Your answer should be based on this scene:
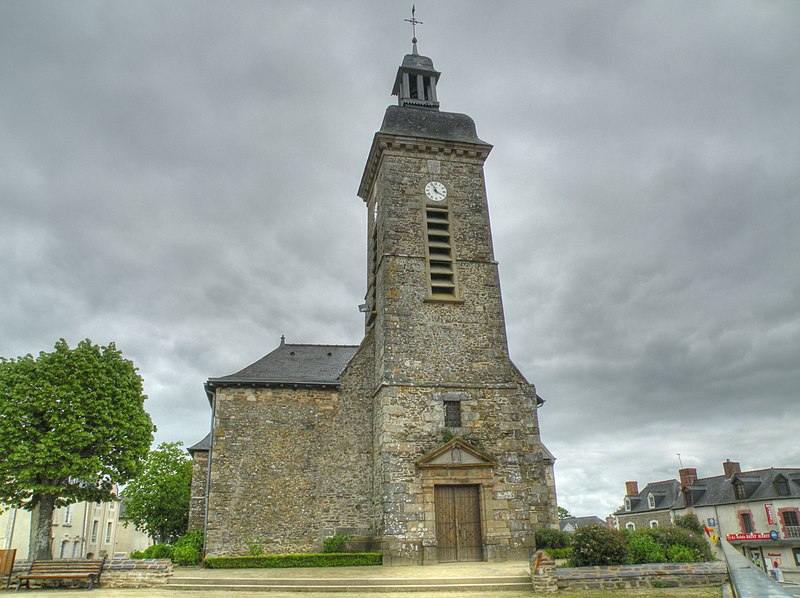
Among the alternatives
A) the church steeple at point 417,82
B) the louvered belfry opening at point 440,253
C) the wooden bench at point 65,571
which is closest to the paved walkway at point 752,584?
the wooden bench at point 65,571

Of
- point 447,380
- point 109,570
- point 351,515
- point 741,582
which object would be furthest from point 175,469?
point 741,582

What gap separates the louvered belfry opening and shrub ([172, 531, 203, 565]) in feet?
33.9

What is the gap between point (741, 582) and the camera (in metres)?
2.56

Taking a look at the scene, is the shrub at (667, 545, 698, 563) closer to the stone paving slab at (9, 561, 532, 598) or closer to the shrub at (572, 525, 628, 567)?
the shrub at (572, 525, 628, 567)

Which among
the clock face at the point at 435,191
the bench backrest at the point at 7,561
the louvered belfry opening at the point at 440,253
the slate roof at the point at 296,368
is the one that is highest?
the clock face at the point at 435,191

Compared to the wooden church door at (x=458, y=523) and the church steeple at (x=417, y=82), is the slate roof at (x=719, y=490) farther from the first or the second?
the church steeple at (x=417, y=82)

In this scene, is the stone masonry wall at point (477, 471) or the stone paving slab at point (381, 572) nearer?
the stone paving slab at point (381, 572)

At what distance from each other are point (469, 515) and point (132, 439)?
940cm

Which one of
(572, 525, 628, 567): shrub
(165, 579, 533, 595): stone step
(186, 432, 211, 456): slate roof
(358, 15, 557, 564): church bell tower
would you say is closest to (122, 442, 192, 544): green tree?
(186, 432, 211, 456): slate roof

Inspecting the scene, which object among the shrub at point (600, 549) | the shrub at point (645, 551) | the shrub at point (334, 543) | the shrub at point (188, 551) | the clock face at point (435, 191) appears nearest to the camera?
the shrub at point (600, 549)

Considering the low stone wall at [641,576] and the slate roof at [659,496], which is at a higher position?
the slate roof at [659,496]

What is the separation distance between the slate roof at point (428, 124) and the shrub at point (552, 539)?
1295cm

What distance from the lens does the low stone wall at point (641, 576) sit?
37.6 feet

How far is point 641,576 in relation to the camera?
457 inches
